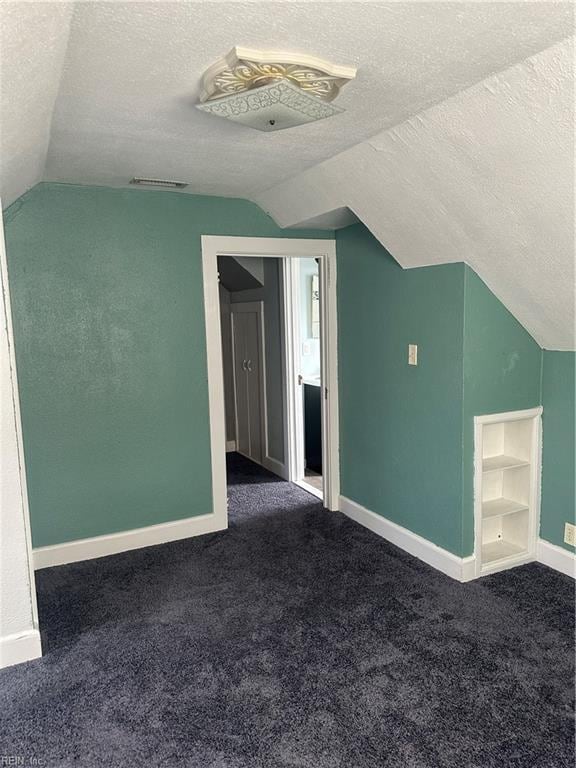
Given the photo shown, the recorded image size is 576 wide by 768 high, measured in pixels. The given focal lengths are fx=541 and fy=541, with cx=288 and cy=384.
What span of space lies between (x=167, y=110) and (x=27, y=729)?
233 centimetres

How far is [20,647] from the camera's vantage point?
7.66ft

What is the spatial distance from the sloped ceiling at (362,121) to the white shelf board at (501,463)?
0.69 metres

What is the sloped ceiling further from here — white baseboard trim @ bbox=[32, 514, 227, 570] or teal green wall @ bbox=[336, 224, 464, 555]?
white baseboard trim @ bbox=[32, 514, 227, 570]

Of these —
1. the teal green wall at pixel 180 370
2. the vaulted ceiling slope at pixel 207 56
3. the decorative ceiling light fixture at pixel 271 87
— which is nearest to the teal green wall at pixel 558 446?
the teal green wall at pixel 180 370

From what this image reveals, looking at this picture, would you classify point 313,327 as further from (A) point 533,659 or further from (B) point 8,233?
(A) point 533,659

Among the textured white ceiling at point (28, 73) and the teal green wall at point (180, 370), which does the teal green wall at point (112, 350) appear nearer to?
the teal green wall at point (180, 370)

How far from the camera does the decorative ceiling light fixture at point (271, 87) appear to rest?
64.4 inches

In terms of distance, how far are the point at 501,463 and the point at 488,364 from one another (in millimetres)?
619

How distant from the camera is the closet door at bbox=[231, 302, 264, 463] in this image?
5141 mm

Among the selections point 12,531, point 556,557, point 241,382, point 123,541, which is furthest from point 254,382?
point 12,531

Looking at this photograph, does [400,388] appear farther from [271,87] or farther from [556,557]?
[271,87]

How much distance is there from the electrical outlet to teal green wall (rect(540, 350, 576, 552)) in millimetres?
23

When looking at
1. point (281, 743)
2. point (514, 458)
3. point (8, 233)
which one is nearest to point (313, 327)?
point (514, 458)

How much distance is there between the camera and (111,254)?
127 inches
